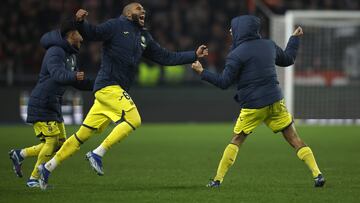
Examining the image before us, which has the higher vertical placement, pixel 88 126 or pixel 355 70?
pixel 88 126

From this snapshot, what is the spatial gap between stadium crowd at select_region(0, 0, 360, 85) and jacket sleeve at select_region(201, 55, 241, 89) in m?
15.3

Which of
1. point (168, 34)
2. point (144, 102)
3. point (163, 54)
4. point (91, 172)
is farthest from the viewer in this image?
point (168, 34)

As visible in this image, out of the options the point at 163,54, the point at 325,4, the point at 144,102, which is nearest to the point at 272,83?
the point at 163,54

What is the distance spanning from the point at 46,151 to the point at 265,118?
2762mm

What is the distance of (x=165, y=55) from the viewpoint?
443 inches

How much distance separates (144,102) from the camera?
2425 cm

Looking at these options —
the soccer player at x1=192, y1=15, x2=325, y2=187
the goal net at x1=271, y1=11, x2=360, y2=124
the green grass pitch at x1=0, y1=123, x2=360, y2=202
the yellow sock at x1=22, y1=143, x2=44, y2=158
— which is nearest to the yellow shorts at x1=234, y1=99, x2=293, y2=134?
the soccer player at x1=192, y1=15, x2=325, y2=187

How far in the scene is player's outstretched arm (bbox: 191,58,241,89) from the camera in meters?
10.2

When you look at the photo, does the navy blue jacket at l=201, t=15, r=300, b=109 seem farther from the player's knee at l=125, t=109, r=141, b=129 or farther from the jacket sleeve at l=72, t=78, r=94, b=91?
the jacket sleeve at l=72, t=78, r=94, b=91

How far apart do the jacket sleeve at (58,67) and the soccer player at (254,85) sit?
1469 mm

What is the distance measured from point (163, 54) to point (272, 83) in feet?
5.10

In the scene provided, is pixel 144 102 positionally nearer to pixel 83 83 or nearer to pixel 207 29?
pixel 207 29

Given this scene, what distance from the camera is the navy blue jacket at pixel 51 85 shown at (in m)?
10.7

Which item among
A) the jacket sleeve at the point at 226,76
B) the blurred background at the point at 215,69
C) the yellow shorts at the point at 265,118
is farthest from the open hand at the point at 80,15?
the blurred background at the point at 215,69
